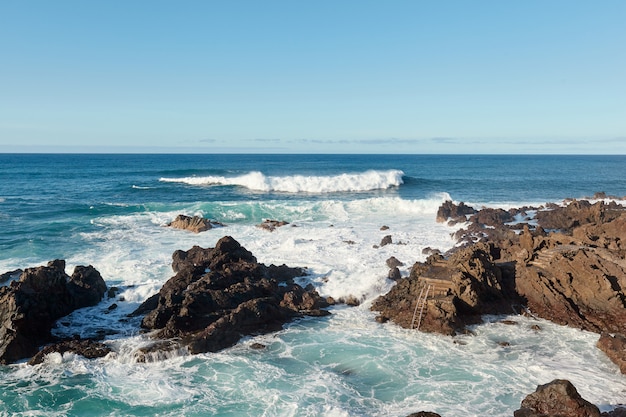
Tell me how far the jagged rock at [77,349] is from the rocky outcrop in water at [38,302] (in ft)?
1.78

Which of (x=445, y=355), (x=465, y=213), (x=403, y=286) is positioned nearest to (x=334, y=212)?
(x=465, y=213)

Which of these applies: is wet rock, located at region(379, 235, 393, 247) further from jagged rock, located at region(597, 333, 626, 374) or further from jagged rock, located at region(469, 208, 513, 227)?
jagged rock, located at region(597, 333, 626, 374)

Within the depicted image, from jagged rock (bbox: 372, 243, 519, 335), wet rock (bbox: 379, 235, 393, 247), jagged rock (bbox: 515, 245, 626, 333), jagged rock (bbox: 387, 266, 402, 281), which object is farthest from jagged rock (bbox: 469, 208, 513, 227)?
jagged rock (bbox: 387, 266, 402, 281)

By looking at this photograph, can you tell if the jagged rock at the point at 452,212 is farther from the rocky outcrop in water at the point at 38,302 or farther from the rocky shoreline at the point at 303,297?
the rocky outcrop in water at the point at 38,302

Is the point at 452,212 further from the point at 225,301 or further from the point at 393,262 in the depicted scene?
the point at 225,301

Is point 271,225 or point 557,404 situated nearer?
point 557,404

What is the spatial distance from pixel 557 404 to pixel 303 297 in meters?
8.65

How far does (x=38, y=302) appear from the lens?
13.0m

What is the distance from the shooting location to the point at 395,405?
9555 mm

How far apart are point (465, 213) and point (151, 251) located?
19.2 meters

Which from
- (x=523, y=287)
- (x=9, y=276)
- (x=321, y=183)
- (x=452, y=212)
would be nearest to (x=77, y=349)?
(x=9, y=276)

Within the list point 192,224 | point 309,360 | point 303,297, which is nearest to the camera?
point 309,360

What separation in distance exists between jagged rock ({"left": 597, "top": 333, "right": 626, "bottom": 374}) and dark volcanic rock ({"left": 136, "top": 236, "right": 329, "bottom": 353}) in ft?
26.1

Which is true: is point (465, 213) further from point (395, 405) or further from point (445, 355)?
point (395, 405)
